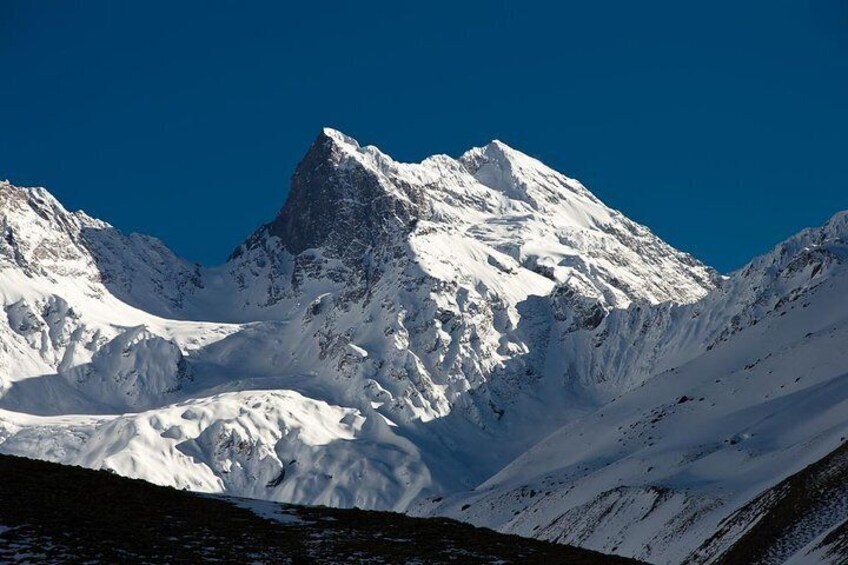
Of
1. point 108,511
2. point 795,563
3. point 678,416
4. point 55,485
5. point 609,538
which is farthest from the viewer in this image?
point 678,416

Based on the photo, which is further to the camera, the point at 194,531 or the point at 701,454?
the point at 701,454

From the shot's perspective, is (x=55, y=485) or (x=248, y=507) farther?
(x=248, y=507)

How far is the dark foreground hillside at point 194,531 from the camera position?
45.7 m

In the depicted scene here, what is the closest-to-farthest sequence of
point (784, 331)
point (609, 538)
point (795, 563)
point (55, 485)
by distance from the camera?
point (55, 485) < point (795, 563) < point (609, 538) < point (784, 331)

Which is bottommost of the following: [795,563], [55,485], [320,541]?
[795,563]

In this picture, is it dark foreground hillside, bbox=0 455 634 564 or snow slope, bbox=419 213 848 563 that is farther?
snow slope, bbox=419 213 848 563

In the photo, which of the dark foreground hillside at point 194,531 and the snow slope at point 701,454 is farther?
the snow slope at point 701,454

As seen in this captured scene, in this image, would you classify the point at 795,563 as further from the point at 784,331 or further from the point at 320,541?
the point at 784,331

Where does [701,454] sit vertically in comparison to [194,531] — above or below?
above

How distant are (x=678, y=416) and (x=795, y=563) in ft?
367

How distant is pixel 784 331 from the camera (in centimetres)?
19400

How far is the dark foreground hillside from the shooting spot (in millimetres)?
45656

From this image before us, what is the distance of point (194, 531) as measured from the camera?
50500 mm

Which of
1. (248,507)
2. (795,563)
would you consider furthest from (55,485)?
(795,563)
